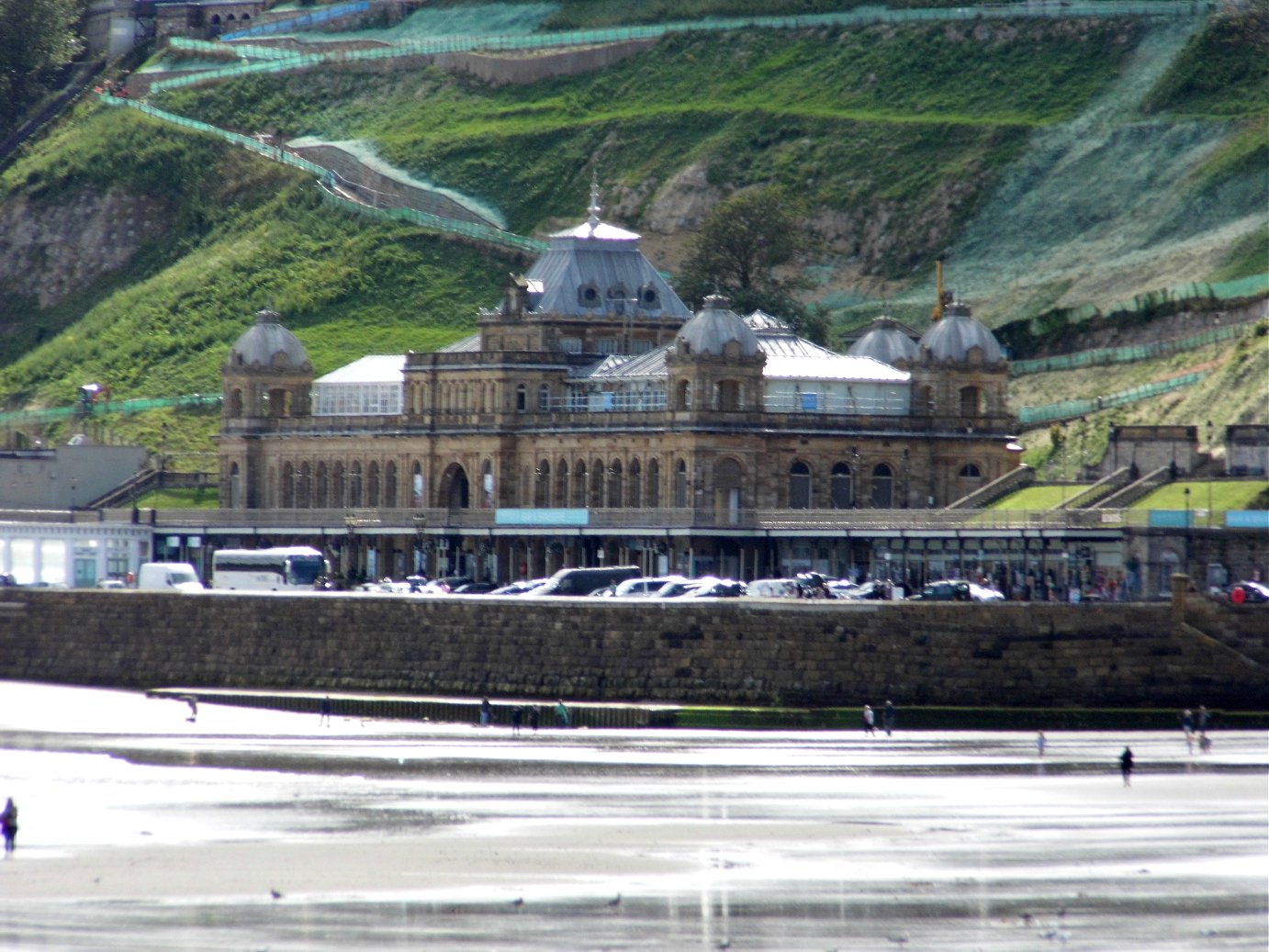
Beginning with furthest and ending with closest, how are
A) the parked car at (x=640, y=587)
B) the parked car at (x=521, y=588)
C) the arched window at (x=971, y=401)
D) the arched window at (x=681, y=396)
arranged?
the arched window at (x=971, y=401), the arched window at (x=681, y=396), the parked car at (x=521, y=588), the parked car at (x=640, y=587)

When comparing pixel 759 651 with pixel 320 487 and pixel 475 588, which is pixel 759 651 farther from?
pixel 320 487

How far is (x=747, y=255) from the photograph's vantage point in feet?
521

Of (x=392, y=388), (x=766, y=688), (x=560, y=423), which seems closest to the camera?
(x=766, y=688)

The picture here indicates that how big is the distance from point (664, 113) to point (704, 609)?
322 feet

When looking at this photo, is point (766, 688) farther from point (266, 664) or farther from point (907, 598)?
point (266, 664)

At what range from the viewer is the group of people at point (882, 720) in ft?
293

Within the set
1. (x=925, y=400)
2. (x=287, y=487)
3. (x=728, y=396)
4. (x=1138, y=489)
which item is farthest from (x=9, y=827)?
(x=287, y=487)

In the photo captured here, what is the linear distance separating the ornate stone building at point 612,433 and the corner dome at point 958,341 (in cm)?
11

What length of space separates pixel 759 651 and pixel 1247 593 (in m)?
13.3

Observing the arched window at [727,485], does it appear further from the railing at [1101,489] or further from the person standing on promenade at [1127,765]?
the person standing on promenade at [1127,765]

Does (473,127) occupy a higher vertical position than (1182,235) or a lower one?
higher

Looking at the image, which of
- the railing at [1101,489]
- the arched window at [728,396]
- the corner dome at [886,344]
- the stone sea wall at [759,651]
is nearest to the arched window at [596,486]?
the arched window at [728,396]

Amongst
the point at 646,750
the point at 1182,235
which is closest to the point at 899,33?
the point at 1182,235

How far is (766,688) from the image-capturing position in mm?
92688
